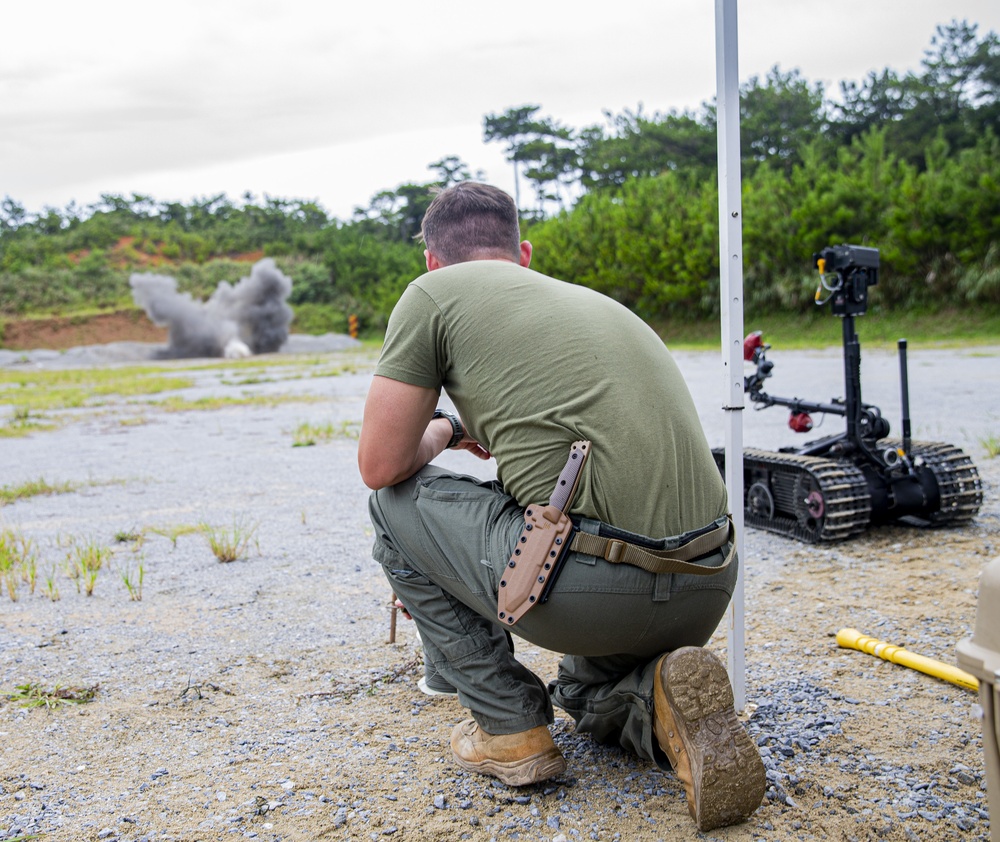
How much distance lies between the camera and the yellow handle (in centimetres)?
290

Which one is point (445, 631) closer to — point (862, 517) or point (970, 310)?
point (862, 517)

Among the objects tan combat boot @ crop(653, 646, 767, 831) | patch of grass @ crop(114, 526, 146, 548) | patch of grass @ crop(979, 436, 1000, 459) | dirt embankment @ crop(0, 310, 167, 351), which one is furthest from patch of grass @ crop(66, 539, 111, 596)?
dirt embankment @ crop(0, 310, 167, 351)

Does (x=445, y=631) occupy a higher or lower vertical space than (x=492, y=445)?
lower

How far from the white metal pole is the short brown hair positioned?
606 millimetres

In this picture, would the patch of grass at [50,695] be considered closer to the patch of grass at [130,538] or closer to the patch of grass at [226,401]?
the patch of grass at [130,538]

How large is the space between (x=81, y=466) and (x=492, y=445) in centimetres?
787

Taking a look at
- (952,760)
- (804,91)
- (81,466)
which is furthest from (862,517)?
(804,91)

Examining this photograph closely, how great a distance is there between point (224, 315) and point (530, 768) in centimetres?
4525

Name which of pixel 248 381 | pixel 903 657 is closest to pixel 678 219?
pixel 248 381

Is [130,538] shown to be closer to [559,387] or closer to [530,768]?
[530,768]

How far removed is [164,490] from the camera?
7.43m

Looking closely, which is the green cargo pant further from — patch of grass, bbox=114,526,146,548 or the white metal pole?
patch of grass, bbox=114,526,146,548

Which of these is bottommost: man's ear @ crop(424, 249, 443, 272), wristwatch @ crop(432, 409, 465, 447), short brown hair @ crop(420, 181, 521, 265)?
wristwatch @ crop(432, 409, 465, 447)

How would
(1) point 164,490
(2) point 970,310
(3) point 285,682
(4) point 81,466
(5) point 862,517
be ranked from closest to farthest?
(3) point 285,682, (5) point 862,517, (1) point 164,490, (4) point 81,466, (2) point 970,310
